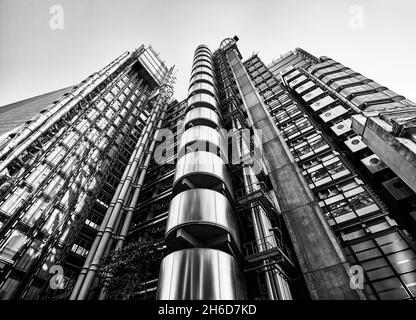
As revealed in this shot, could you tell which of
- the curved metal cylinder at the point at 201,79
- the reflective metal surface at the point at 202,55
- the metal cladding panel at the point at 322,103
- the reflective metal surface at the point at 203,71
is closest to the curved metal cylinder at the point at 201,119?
the curved metal cylinder at the point at 201,79

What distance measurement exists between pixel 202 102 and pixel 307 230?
15.5m

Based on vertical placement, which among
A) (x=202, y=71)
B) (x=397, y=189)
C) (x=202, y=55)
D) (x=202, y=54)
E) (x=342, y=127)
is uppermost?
(x=202, y=54)

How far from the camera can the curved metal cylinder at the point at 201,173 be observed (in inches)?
582

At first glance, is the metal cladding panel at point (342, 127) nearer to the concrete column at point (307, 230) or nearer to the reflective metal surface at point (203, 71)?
the concrete column at point (307, 230)

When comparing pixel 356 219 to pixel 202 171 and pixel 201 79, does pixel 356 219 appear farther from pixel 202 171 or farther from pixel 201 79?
pixel 201 79

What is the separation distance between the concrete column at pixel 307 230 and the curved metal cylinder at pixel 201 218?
378cm

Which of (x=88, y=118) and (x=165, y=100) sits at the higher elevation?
(x=165, y=100)

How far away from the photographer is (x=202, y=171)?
14.6 metres

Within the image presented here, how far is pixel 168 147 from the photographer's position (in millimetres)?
30672

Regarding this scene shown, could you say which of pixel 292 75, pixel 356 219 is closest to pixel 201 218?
pixel 356 219

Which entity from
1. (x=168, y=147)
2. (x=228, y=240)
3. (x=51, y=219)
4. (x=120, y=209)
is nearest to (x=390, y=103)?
(x=228, y=240)

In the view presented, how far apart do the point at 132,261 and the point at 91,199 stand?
1489cm

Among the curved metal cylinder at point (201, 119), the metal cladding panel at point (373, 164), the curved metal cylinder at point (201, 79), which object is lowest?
the metal cladding panel at point (373, 164)
